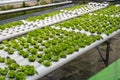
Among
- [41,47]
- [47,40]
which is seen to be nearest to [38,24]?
[47,40]

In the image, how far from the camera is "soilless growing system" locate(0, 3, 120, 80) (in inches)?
178

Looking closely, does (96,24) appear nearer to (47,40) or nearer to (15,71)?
(47,40)

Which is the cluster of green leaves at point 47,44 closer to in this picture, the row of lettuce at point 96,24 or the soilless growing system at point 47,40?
the soilless growing system at point 47,40

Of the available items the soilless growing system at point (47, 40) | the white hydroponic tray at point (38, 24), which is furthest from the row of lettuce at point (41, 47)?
the white hydroponic tray at point (38, 24)

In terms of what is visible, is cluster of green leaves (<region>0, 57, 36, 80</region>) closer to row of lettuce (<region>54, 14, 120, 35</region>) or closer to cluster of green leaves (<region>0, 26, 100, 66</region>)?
cluster of green leaves (<region>0, 26, 100, 66</region>)

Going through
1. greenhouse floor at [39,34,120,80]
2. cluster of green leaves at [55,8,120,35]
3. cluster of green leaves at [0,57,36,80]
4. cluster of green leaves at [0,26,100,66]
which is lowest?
greenhouse floor at [39,34,120,80]

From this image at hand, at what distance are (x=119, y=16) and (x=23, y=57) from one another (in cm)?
528

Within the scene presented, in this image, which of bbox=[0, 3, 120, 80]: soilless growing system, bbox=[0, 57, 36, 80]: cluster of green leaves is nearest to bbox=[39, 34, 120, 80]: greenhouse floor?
bbox=[0, 3, 120, 80]: soilless growing system

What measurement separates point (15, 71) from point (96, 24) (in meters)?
4.23

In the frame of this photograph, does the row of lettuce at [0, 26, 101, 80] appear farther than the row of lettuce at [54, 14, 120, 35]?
No

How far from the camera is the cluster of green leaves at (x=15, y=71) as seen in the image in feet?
13.5

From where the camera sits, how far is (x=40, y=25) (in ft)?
25.8

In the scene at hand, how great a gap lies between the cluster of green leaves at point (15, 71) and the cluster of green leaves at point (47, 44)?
15.9 inches

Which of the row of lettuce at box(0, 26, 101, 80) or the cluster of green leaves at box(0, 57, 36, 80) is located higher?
the cluster of green leaves at box(0, 57, 36, 80)
